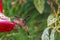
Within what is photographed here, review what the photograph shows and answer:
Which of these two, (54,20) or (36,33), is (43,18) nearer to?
(36,33)

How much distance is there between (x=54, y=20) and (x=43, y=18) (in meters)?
0.26

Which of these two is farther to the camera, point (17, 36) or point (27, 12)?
point (27, 12)

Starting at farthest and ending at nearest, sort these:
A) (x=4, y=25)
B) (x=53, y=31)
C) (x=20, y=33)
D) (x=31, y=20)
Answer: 1. (x=31, y=20)
2. (x=20, y=33)
3. (x=53, y=31)
4. (x=4, y=25)

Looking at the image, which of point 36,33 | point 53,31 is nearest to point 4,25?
point 53,31

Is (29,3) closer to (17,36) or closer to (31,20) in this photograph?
(31,20)

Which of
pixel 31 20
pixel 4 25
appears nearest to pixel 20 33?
pixel 31 20

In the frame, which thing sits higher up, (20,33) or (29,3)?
(29,3)

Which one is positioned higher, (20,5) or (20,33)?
(20,5)

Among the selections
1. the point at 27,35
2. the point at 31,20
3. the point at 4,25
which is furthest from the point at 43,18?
the point at 4,25

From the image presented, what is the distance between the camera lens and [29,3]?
1211 millimetres

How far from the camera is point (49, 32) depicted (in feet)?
3.39

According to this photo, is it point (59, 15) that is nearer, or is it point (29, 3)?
point (59, 15)

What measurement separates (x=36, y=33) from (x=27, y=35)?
0.11 meters

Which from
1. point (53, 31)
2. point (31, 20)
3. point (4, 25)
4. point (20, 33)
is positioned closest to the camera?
point (4, 25)
